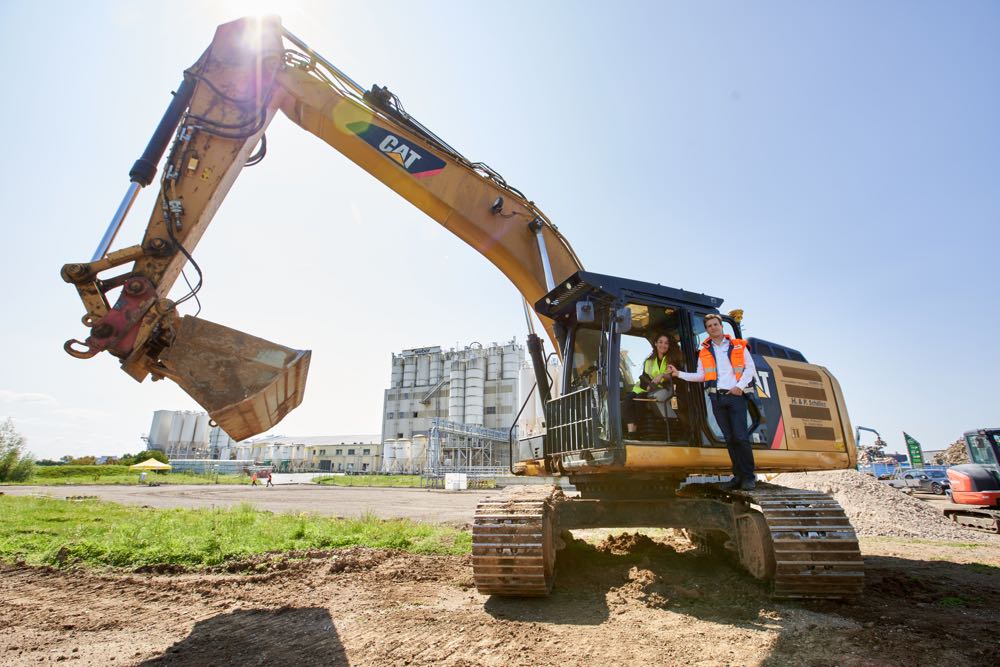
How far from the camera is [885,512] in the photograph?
11.8 metres

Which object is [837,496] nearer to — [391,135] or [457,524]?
[457,524]

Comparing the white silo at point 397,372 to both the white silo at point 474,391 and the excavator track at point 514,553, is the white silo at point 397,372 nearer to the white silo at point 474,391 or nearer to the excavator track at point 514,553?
the white silo at point 474,391

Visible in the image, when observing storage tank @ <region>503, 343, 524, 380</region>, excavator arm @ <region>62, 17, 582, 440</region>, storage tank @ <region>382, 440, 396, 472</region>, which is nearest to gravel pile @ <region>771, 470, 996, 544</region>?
excavator arm @ <region>62, 17, 582, 440</region>

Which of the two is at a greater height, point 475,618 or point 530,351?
point 530,351

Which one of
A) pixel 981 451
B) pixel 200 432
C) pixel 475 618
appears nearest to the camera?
pixel 475 618

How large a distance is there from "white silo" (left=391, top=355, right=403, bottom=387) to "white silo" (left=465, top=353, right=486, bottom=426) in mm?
11832

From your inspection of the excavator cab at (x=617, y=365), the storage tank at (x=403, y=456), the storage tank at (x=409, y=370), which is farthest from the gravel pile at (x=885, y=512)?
the storage tank at (x=409, y=370)

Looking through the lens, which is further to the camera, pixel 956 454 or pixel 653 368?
pixel 956 454

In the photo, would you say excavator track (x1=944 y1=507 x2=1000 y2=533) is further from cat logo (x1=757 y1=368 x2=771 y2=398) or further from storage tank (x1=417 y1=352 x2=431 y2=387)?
storage tank (x1=417 y1=352 x2=431 y2=387)

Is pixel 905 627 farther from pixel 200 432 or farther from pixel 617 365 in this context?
pixel 200 432

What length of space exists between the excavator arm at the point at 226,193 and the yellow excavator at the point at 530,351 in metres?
0.02

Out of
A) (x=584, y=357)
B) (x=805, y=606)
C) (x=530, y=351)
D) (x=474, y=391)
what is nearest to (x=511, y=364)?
(x=474, y=391)

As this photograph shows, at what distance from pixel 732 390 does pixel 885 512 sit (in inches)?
402

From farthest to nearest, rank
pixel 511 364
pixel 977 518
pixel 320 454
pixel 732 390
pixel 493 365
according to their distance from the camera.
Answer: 1. pixel 320 454
2. pixel 493 365
3. pixel 511 364
4. pixel 977 518
5. pixel 732 390
